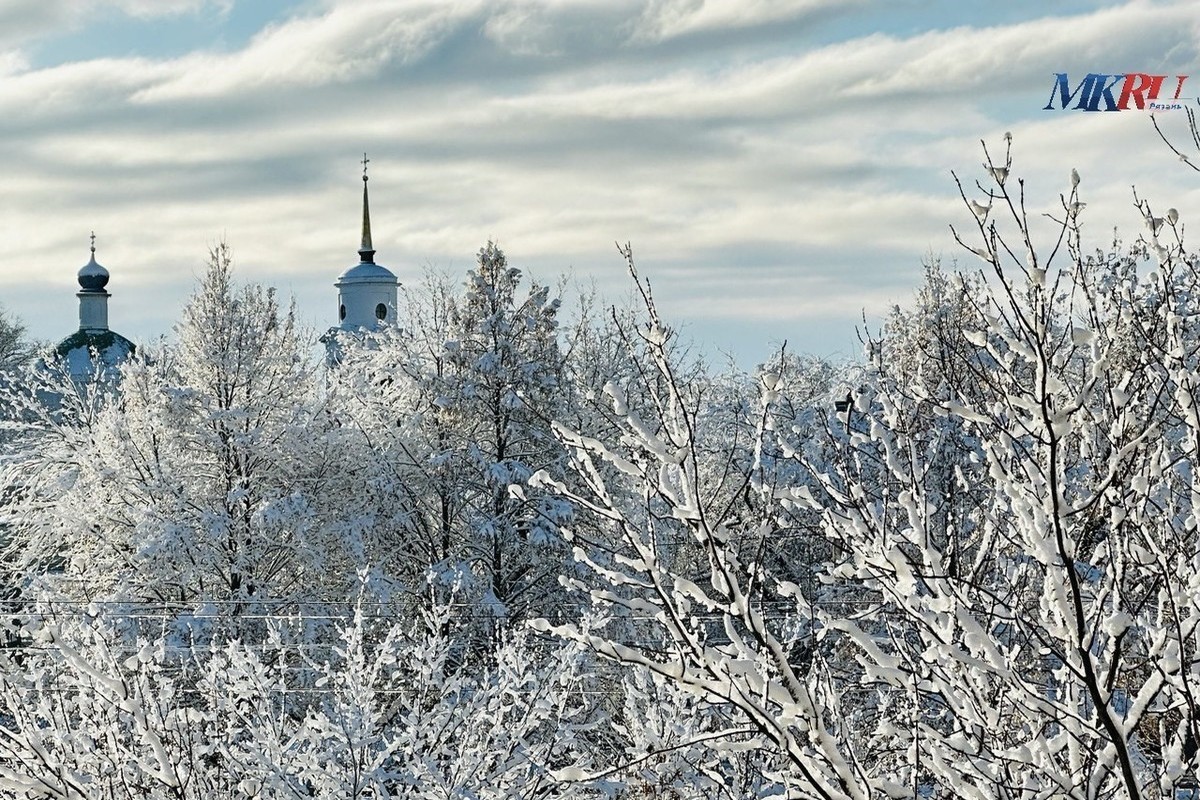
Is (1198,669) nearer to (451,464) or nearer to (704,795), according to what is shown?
(704,795)

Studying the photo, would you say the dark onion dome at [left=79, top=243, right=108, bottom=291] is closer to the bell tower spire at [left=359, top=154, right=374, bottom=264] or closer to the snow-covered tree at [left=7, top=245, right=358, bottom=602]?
the bell tower spire at [left=359, top=154, right=374, bottom=264]

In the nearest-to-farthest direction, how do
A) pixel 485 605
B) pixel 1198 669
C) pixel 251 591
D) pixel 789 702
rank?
1. pixel 789 702
2. pixel 1198 669
3. pixel 485 605
4. pixel 251 591

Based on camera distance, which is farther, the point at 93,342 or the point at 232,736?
the point at 93,342

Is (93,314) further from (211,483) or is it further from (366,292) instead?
(211,483)

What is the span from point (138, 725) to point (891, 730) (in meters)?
4.04

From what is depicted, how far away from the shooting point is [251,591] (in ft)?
69.7

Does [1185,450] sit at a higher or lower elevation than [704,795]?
higher

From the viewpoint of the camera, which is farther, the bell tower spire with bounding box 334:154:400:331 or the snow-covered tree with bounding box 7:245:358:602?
the bell tower spire with bounding box 334:154:400:331

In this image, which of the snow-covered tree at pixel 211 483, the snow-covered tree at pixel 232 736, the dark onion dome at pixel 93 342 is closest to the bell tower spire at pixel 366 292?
the dark onion dome at pixel 93 342

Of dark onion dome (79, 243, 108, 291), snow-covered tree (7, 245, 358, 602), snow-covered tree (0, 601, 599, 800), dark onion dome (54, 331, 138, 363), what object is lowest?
snow-covered tree (0, 601, 599, 800)

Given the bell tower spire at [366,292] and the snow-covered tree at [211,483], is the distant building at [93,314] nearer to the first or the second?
the bell tower spire at [366,292]

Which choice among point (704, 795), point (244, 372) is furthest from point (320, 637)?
point (704, 795)

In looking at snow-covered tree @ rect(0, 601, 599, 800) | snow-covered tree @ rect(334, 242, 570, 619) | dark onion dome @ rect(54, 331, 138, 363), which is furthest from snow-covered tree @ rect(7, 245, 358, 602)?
dark onion dome @ rect(54, 331, 138, 363)

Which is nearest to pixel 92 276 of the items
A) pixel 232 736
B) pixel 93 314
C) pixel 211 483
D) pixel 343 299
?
pixel 93 314
